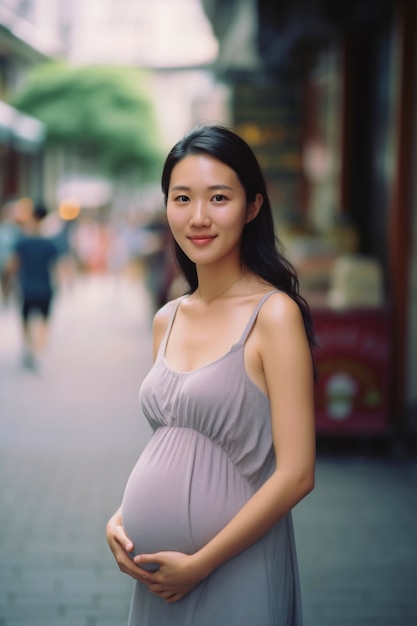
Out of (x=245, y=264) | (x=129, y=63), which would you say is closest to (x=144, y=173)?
(x=129, y=63)

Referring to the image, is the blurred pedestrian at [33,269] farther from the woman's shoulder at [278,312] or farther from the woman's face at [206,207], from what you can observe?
the woman's shoulder at [278,312]

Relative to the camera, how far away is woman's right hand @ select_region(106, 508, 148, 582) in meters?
2.19

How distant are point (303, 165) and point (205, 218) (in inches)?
496

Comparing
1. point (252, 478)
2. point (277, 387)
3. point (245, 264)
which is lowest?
point (252, 478)

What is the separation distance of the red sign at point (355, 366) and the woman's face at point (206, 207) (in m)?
5.23

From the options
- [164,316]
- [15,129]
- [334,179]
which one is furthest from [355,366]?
[15,129]

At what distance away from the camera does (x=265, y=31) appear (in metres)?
10.2

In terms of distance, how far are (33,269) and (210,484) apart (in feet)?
30.9

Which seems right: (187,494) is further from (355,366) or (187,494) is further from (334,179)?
(334,179)

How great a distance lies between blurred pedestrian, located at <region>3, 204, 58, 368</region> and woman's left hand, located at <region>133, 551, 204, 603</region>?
30.7ft

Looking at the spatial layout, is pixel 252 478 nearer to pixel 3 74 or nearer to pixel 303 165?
pixel 303 165

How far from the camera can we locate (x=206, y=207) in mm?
2152

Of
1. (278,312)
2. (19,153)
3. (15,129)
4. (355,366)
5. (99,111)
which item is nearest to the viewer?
(278,312)

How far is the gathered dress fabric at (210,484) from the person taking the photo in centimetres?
212
